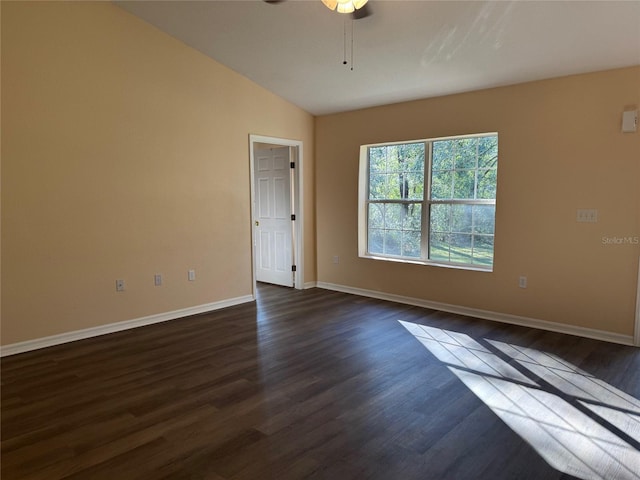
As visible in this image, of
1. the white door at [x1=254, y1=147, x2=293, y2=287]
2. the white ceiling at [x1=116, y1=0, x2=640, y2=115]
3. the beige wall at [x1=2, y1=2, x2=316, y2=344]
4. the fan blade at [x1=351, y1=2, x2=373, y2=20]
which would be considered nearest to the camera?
the white ceiling at [x1=116, y1=0, x2=640, y2=115]

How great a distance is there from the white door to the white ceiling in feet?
4.67

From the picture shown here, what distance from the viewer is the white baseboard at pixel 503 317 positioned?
3.74 meters

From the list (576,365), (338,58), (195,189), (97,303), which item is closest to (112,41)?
(195,189)

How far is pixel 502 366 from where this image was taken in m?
3.21

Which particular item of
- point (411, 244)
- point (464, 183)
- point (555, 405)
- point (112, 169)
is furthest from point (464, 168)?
point (112, 169)

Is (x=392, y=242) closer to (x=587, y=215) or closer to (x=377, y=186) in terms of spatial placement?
(x=377, y=186)

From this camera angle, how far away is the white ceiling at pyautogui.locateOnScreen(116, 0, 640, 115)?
309cm

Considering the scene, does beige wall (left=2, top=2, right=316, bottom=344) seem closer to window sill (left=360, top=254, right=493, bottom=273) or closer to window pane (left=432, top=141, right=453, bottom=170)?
window sill (left=360, top=254, right=493, bottom=273)

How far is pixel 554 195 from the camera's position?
155 inches

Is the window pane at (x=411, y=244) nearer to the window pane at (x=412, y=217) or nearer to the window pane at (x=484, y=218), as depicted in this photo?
the window pane at (x=412, y=217)

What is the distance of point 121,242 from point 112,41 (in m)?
1.94

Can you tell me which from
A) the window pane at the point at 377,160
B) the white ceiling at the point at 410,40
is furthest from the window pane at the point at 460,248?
the white ceiling at the point at 410,40

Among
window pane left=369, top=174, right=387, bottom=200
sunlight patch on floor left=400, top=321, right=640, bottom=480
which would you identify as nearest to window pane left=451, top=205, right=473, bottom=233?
window pane left=369, top=174, right=387, bottom=200

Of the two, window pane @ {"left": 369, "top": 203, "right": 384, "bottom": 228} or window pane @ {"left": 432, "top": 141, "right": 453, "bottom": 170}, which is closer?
window pane @ {"left": 432, "top": 141, "right": 453, "bottom": 170}
